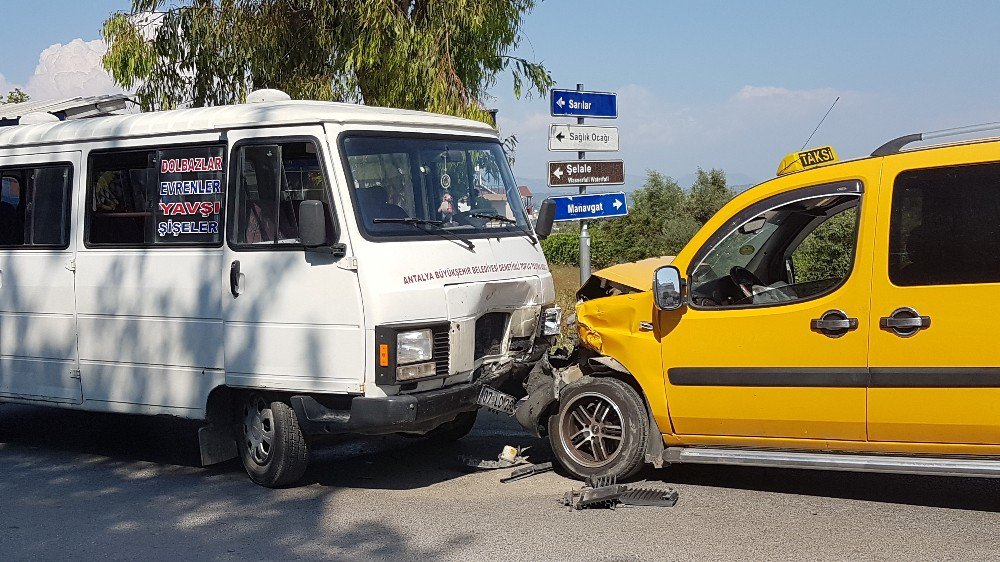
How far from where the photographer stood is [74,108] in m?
11.5

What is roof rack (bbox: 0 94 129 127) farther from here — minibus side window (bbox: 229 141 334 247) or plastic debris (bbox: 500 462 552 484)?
plastic debris (bbox: 500 462 552 484)

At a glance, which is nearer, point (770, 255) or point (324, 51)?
point (770, 255)

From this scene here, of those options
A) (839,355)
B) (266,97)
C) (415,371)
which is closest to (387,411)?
(415,371)

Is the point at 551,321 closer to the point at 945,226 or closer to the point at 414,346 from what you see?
the point at 414,346

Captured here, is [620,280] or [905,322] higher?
[620,280]

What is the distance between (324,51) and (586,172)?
4729 mm

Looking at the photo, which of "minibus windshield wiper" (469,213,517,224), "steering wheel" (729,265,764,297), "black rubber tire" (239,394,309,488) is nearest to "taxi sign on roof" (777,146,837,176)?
"steering wheel" (729,265,764,297)

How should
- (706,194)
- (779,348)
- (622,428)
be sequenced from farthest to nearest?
(706,194) < (622,428) < (779,348)

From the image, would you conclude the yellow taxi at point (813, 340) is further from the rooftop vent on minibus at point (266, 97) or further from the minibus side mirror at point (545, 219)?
the rooftop vent on minibus at point (266, 97)

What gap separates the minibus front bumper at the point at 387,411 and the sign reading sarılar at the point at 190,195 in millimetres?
1426

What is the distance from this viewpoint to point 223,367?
7.14m

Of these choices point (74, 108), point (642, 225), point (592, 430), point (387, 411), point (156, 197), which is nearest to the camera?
point (387, 411)

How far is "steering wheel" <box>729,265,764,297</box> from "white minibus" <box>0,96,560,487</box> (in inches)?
56.2

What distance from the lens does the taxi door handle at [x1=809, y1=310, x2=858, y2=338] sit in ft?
19.4
